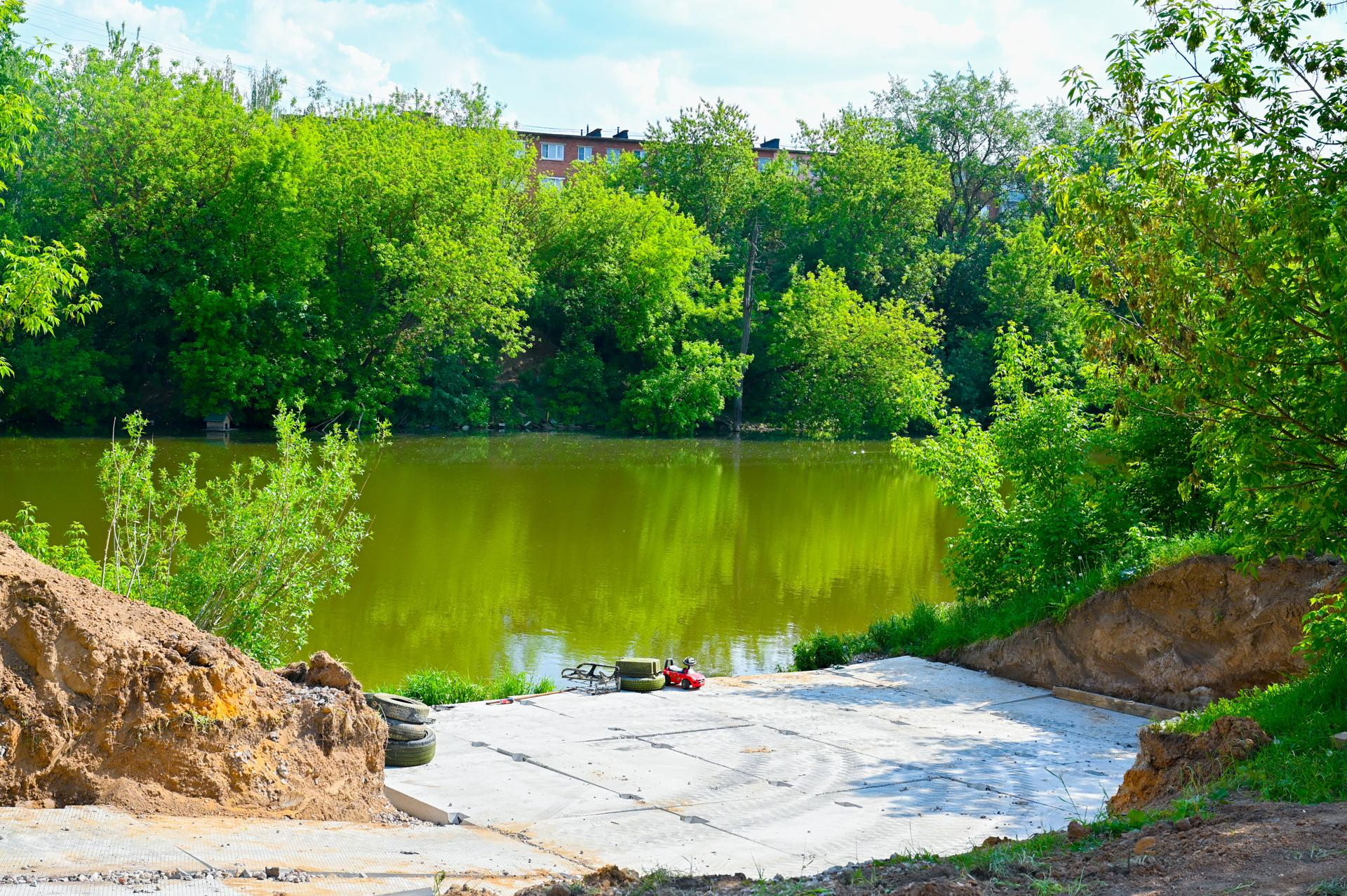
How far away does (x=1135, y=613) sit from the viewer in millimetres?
14594

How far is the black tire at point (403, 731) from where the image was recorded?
9898 millimetres

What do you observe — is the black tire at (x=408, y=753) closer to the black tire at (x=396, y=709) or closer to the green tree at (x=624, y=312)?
the black tire at (x=396, y=709)

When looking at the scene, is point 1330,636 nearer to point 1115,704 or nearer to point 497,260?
point 1115,704

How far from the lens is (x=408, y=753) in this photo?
991 centimetres

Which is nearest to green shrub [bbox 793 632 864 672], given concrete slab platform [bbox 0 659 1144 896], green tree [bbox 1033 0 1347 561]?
concrete slab platform [bbox 0 659 1144 896]

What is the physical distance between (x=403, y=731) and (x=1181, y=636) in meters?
9.03

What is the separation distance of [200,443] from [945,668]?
1309 inches

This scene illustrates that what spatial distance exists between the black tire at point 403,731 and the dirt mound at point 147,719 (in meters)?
0.97

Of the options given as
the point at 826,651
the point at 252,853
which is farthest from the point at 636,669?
the point at 252,853

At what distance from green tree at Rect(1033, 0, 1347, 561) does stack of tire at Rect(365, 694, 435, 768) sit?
628 cm

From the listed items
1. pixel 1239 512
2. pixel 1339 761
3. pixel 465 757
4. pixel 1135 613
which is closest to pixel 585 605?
pixel 1135 613

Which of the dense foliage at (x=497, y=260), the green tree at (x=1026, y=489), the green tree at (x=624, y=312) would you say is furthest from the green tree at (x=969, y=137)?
the green tree at (x=1026, y=489)

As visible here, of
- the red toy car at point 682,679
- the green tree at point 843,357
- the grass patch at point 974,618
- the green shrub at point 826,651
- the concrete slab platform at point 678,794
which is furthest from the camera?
the green tree at point 843,357

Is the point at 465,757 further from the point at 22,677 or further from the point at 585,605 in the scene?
the point at 585,605
